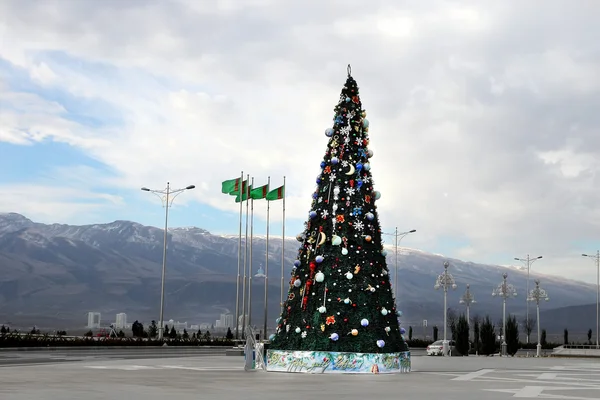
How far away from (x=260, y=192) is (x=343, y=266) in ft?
109

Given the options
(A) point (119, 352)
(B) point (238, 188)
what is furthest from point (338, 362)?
(B) point (238, 188)

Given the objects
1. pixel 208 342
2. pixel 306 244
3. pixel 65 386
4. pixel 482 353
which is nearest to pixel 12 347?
pixel 208 342

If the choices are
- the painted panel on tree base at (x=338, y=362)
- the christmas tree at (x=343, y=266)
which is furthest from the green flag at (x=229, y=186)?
the painted panel on tree base at (x=338, y=362)

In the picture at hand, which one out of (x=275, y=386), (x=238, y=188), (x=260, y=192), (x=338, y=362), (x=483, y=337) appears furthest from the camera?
(x=483, y=337)

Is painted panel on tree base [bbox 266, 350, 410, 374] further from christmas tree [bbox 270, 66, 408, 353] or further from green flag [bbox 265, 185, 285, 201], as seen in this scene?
green flag [bbox 265, 185, 285, 201]

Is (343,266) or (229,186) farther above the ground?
(229,186)

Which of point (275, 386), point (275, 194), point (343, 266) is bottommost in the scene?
point (275, 386)

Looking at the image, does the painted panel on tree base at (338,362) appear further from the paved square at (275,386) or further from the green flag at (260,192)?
the green flag at (260,192)

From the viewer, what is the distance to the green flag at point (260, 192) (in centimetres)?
5994

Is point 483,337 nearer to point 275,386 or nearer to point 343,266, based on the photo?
point 343,266

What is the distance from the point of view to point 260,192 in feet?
198

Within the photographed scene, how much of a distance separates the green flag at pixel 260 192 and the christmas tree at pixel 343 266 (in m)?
30.4

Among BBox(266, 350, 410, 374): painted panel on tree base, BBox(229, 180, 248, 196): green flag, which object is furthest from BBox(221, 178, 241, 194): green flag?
BBox(266, 350, 410, 374): painted panel on tree base

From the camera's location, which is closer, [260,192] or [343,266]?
[343,266]
